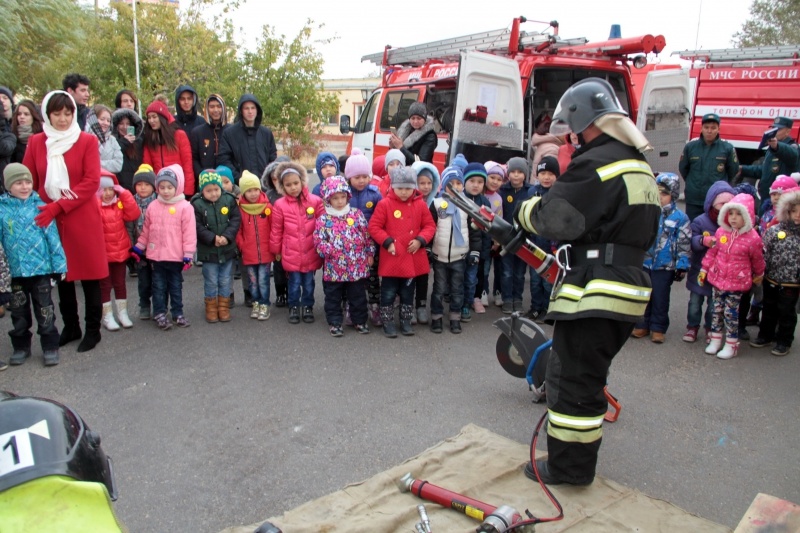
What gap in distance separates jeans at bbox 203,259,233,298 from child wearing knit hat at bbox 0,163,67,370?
1.33 meters

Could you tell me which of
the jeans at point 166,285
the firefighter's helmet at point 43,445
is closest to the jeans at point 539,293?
the jeans at point 166,285

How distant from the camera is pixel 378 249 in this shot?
610 cm

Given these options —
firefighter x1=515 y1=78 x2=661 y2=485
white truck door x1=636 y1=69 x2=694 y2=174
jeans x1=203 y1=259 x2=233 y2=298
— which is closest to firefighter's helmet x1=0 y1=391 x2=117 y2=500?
firefighter x1=515 y1=78 x2=661 y2=485

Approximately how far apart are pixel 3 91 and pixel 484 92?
17.6ft

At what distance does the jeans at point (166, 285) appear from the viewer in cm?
583

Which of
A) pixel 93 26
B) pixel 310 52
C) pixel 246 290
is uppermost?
pixel 93 26

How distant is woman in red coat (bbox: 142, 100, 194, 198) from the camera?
6953mm

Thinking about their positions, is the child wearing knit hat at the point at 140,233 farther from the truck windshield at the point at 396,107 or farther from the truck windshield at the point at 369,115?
the truck windshield at the point at 369,115

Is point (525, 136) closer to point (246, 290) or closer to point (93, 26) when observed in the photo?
point (246, 290)

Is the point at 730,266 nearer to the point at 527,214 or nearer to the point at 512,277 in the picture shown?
the point at 512,277

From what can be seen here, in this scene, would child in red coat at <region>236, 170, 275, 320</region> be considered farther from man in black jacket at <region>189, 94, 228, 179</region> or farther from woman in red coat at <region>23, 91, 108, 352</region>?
man in black jacket at <region>189, 94, 228, 179</region>

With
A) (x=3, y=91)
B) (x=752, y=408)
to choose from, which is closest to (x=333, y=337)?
(x=752, y=408)

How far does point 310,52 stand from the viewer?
44.4ft

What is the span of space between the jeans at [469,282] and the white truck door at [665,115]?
4.35m
